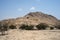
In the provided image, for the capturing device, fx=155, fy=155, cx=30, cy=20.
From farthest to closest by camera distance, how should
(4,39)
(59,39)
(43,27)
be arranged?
(43,27) < (4,39) < (59,39)

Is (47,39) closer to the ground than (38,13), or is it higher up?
closer to the ground

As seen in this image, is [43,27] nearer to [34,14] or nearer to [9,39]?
[9,39]

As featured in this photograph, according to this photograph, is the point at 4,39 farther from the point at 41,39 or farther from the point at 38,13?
the point at 38,13

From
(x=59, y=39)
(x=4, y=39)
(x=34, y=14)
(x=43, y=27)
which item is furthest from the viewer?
(x=34, y=14)

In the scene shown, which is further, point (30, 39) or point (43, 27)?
point (43, 27)

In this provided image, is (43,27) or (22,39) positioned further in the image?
(43,27)

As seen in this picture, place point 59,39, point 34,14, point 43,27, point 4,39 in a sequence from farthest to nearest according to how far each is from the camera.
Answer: point 34,14
point 43,27
point 4,39
point 59,39

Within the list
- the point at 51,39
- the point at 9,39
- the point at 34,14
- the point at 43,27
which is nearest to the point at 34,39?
the point at 51,39

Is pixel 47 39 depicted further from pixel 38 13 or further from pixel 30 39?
pixel 38 13

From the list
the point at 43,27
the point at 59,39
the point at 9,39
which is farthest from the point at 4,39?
the point at 43,27

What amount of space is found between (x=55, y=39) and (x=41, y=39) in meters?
2.20

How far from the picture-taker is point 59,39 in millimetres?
24328

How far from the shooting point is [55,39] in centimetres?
2441

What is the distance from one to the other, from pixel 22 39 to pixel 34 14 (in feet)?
304
